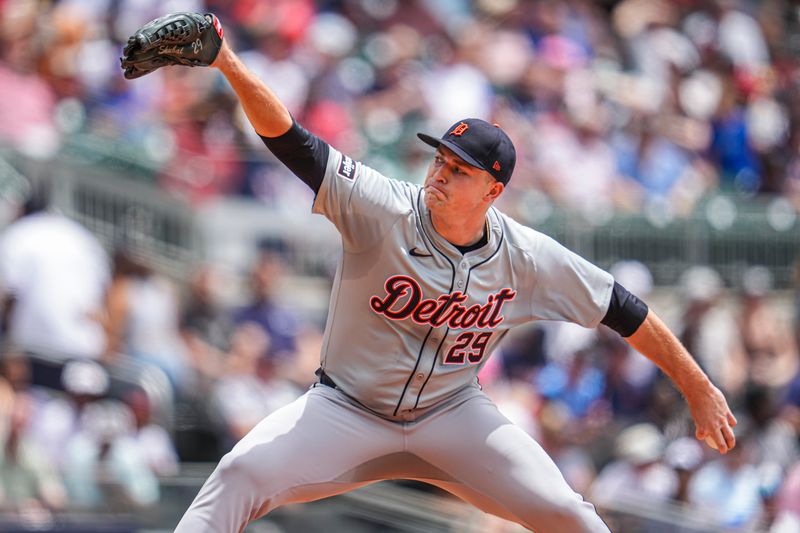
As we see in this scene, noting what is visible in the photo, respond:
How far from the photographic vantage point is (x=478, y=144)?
16.5 ft

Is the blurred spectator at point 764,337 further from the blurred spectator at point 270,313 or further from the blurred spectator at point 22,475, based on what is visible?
the blurred spectator at point 22,475

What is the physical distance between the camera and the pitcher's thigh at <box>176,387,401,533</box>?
4.84 metres

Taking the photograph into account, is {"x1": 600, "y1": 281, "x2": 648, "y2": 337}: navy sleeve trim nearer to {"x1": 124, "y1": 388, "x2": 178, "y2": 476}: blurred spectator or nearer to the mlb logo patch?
the mlb logo patch

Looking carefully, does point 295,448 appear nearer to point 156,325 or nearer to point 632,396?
point 156,325

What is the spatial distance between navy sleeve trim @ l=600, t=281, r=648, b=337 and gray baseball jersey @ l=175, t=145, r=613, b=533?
4cm

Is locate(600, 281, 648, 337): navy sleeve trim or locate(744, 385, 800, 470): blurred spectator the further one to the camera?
locate(744, 385, 800, 470): blurred spectator

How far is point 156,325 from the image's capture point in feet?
32.5

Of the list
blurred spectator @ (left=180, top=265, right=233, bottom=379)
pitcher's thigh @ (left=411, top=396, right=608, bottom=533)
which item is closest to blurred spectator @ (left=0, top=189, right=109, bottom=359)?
blurred spectator @ (left=180, top=265, right=233, bottom=379)

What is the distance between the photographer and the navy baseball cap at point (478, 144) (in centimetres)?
501

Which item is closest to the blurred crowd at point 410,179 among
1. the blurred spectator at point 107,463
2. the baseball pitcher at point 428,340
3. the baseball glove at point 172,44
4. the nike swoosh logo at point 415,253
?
the blurred spectator at point 107,463

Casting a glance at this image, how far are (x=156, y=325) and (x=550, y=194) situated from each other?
3940 millimetres

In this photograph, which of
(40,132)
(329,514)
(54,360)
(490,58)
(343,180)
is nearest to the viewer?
(343,180)

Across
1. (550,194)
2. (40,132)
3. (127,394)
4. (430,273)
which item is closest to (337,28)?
(550,194)

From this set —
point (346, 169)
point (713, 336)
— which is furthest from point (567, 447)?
point (346, 169)
